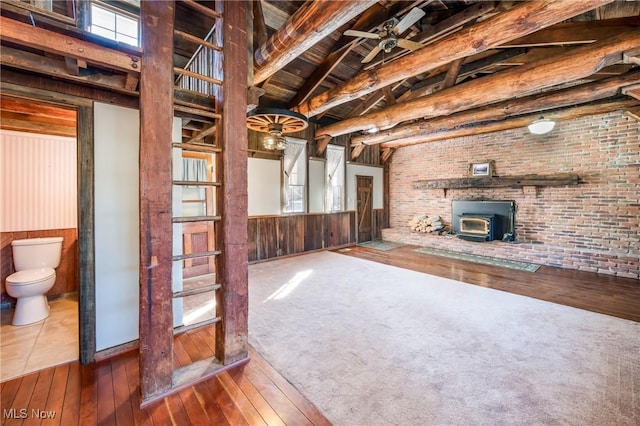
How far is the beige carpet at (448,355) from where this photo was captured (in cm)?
163

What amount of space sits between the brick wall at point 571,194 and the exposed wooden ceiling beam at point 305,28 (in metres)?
5.29

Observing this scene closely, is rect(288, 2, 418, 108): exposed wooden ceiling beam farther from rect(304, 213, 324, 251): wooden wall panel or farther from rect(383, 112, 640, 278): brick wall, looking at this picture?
rect(383, 112, 640, 278): brick wall

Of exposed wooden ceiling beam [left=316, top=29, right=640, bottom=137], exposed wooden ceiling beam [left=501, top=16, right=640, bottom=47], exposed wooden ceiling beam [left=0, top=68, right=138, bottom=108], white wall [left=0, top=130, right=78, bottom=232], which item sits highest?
exposed wooden ceiling beam [left=501, top=16, right=640, bottom=47]

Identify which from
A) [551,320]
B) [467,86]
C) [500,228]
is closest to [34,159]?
[467,86]

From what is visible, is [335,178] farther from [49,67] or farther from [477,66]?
[49,67]

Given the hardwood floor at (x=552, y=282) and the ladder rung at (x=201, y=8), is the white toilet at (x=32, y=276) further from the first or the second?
the hardwood floor at (x=552, y=282)

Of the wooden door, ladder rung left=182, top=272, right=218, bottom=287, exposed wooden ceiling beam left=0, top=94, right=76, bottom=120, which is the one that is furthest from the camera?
the wooden door

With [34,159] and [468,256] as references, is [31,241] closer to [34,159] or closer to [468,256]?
[34,159]

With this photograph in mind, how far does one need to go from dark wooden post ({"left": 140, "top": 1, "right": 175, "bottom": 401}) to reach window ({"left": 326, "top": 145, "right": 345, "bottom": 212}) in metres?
5.10

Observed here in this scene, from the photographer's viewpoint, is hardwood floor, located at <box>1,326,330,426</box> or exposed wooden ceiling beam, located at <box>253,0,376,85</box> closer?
hardwood floor, located at <box>1,326,330,426</box>

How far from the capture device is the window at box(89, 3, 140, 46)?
10.1ft

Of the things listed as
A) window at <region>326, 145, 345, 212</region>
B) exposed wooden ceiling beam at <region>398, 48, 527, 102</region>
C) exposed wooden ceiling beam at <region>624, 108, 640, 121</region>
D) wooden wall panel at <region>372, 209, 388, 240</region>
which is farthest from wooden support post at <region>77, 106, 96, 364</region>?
exposed wooden ceiling beam at <region>624, 108, 640, 121</region>

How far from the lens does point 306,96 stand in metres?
4.92

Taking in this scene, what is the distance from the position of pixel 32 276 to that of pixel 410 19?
15.0ft
